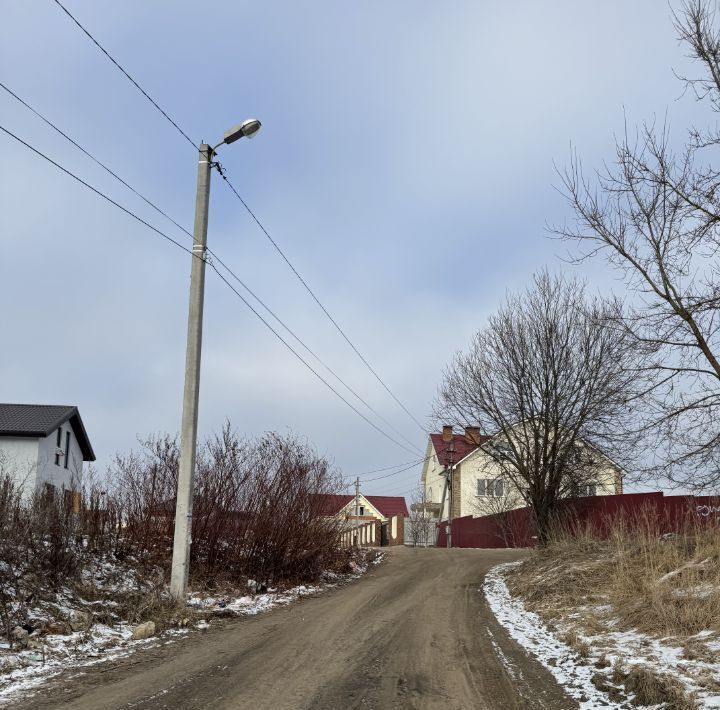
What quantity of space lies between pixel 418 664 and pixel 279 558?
25.6 feet

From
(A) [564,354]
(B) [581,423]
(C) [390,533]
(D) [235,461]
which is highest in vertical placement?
(A) [564,354]

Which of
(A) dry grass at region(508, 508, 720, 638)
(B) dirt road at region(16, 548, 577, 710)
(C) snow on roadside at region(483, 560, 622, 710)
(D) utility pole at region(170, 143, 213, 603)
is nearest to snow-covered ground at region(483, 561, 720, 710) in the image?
(C) snow on roadside at region(483, 560, 622, 710)

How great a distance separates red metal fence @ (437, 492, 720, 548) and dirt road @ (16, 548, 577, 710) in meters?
4.62

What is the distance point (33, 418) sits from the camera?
32.9m

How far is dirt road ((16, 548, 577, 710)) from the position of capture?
5.83m

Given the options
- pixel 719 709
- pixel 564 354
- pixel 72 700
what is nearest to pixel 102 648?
pixel 72 700

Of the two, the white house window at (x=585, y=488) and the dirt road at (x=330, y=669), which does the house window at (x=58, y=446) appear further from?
the dirt road at (x=330, y=669)

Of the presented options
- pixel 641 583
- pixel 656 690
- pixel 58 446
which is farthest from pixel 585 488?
pixel 58 446

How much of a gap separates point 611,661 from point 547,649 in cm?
133

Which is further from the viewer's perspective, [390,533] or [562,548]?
[390,533]

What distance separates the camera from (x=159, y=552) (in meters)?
12.8

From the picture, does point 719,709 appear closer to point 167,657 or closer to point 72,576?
point 167,657

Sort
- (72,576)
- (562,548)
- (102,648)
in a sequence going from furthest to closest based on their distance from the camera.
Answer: (562,548)
(72,576)
(102,648)

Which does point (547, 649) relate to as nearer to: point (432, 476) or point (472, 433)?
point (472, 433)
